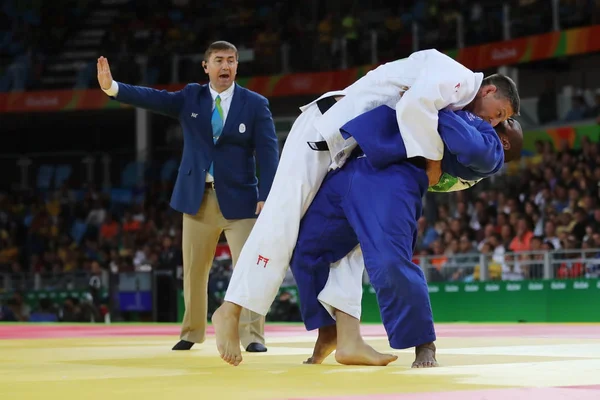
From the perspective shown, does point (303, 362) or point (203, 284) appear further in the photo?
point (203, 284)

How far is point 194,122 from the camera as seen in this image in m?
6.15

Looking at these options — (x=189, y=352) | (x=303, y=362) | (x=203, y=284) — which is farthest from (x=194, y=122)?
(x=303, y=362)

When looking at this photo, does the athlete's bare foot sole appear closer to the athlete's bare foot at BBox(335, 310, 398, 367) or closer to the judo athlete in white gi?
the athlete's bare foot at BBox(335, 310, 398, 367)

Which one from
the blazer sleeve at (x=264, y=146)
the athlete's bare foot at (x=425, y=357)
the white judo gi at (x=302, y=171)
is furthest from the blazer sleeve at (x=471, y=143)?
the blazer sleeve at (x=264, y=146)

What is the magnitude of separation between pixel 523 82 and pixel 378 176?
17954mm

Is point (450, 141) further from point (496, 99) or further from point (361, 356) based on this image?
point (361, 356)

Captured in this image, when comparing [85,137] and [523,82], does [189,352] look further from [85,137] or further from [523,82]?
[85,137]

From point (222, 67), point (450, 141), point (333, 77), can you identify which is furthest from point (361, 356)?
point (333, 77)

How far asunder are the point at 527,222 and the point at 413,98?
→ 1017cm

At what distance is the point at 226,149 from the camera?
20.1ft

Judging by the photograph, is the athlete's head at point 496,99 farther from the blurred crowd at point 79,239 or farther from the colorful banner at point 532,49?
the colorful banner at point 532,49

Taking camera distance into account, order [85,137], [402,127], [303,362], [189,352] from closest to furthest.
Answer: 1. [402,127]
2. [303,362]
3. [189,352]
4. [85,137]

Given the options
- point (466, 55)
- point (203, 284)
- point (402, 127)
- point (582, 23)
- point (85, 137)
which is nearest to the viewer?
point (402, 127)

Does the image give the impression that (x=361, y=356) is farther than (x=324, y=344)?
No
